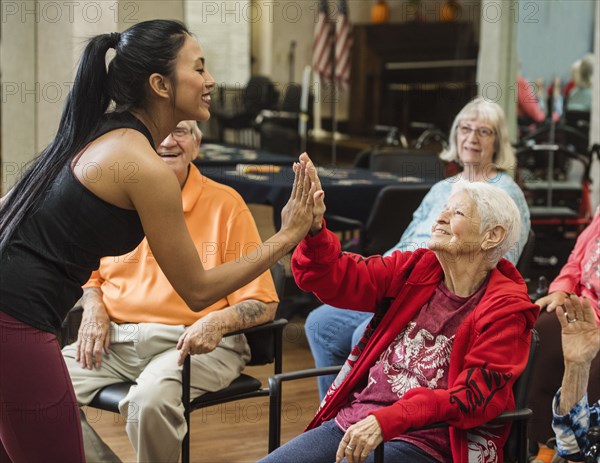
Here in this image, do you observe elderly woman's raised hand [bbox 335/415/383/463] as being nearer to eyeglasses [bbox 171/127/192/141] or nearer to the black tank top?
the black tank top

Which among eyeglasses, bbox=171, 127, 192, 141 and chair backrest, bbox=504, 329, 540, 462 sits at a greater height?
eyeglasses, bbox=171, 127, 192, 141

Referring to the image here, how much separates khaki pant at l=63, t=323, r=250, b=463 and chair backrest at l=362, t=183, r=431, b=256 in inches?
72.7

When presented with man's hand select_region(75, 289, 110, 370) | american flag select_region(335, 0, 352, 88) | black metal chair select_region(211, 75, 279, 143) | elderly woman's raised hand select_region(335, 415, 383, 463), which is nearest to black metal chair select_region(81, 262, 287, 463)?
man's hand select_region(75, 289, 110, 370)

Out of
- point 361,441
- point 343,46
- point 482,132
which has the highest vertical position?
point 343,46

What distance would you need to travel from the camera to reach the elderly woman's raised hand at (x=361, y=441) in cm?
201

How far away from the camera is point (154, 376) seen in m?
2.79

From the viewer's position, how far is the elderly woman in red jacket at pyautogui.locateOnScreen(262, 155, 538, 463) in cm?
209

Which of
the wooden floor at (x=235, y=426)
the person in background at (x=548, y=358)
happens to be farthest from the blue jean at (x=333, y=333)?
the person in background at (x=548, y=358)

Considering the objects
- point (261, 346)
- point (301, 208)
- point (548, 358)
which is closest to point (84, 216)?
point (301, 208)

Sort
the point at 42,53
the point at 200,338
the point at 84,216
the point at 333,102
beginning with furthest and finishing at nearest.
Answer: the point at 333,102
the point at 42,53
the point at 200,338
the point at 84,216

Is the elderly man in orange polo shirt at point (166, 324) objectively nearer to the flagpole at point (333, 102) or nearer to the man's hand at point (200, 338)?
the man's hand at point (200, 338)

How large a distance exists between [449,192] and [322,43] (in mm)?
6710

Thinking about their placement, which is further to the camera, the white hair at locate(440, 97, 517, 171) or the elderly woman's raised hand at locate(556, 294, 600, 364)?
the white hair at locate(440, 97, 517, 171)

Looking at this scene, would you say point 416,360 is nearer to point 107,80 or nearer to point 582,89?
point 107,80
